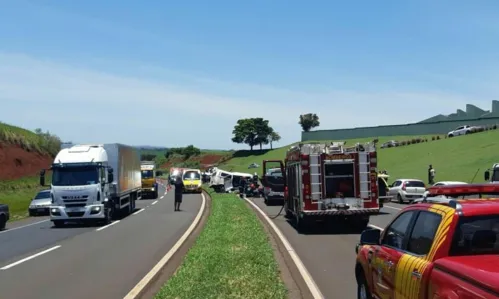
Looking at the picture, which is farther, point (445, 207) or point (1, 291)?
point (1, 291)

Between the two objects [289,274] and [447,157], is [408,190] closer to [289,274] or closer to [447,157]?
[447,157]

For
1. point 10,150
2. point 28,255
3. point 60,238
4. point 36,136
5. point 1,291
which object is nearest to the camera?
point 1,291

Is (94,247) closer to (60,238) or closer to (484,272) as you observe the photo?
(60,238)

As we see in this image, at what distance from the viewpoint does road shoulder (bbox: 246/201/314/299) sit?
410 inches

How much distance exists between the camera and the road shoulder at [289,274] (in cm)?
1042

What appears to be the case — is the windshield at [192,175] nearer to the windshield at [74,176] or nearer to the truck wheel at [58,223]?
the truck wheel at [58,223]

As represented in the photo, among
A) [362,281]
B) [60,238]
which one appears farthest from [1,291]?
[60,238]

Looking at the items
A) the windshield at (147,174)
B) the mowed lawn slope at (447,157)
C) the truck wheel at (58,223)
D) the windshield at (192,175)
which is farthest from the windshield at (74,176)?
the windshield at (192,175)

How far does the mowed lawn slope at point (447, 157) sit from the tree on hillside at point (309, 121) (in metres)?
56.2

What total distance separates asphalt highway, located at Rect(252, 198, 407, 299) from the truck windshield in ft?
15.6

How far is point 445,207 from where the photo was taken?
5859 mm

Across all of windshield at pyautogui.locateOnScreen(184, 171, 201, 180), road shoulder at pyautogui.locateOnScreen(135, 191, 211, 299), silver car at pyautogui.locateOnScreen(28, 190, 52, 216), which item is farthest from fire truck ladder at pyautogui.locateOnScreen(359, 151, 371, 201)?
windshield at pyautogui.locateOnScreen(184, 171, 201, 180)

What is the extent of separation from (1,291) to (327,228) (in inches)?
544

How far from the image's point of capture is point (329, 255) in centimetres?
1547
